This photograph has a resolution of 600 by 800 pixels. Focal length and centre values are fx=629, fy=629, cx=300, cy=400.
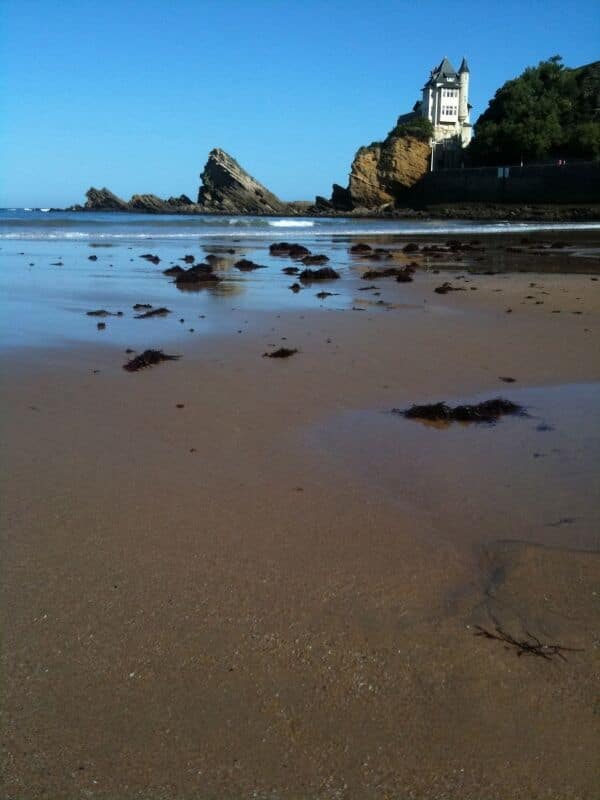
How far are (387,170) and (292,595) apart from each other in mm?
73614

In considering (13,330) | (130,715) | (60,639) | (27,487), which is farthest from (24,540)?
(13,330)

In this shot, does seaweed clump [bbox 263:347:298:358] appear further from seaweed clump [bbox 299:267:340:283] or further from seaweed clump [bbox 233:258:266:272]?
seaweed clump [bbox 233:258:266:272]

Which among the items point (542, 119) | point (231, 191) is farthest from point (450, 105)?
point (231, 191)

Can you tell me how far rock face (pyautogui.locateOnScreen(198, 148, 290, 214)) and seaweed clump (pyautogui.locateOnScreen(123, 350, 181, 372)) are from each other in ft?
271

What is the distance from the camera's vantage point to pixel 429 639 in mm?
1824

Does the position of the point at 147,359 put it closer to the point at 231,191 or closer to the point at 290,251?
the point at 290,251

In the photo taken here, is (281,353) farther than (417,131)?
No

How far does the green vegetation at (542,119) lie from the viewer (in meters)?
64.6

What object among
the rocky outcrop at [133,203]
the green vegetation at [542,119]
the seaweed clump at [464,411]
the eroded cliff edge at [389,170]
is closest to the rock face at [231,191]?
the rocky outcrop at [133,203]

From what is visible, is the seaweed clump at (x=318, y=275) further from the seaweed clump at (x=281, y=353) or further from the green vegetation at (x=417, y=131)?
the green vegetation at (x=417, y=131)

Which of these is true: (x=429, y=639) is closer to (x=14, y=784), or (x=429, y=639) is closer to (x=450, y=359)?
(x=14, y=784)

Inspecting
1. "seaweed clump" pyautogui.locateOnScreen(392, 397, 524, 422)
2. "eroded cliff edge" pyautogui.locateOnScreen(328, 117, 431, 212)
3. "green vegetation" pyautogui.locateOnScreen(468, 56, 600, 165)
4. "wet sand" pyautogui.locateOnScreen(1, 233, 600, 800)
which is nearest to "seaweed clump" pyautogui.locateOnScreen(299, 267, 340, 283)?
"wet sand" pyautogui.locateOnScreen(1, 233, 600, 800)

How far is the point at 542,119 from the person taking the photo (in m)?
66.9

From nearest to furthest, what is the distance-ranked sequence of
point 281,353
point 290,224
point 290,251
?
point 281,353
point 290,251
point 290,224
